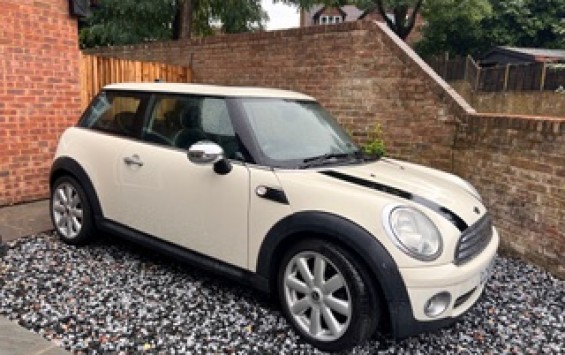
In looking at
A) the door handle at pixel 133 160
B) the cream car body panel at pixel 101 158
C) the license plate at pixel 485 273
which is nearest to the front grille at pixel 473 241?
the license plate at pixel 485 273

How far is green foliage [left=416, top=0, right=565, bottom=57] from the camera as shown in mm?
25859

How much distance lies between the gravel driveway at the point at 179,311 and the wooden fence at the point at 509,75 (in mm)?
9912

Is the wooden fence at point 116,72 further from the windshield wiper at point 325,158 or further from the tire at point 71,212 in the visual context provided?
the windshield wiper at point 325,158

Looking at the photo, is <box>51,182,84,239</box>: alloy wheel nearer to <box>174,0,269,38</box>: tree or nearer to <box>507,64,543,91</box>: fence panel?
<box>174,0,269,38</box>: tree

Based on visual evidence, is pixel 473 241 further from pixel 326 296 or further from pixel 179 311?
pixel 179 311

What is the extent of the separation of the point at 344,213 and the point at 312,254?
0.32m

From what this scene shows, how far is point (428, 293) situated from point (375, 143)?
130 inches

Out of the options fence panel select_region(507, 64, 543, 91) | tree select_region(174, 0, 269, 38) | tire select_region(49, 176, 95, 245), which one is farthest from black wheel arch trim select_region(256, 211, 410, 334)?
fence panel select_region(507, 64, 543, 91)

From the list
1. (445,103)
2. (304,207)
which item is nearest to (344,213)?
(304,207)

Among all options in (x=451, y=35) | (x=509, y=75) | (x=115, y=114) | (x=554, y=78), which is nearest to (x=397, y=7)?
(x=451, y=35)

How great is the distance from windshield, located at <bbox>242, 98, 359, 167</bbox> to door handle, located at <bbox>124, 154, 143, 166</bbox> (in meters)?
0.98

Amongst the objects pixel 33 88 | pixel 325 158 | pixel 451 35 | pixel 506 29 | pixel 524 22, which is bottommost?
pixel 325 158

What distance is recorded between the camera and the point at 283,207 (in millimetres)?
2754

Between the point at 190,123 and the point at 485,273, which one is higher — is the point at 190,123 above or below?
above
